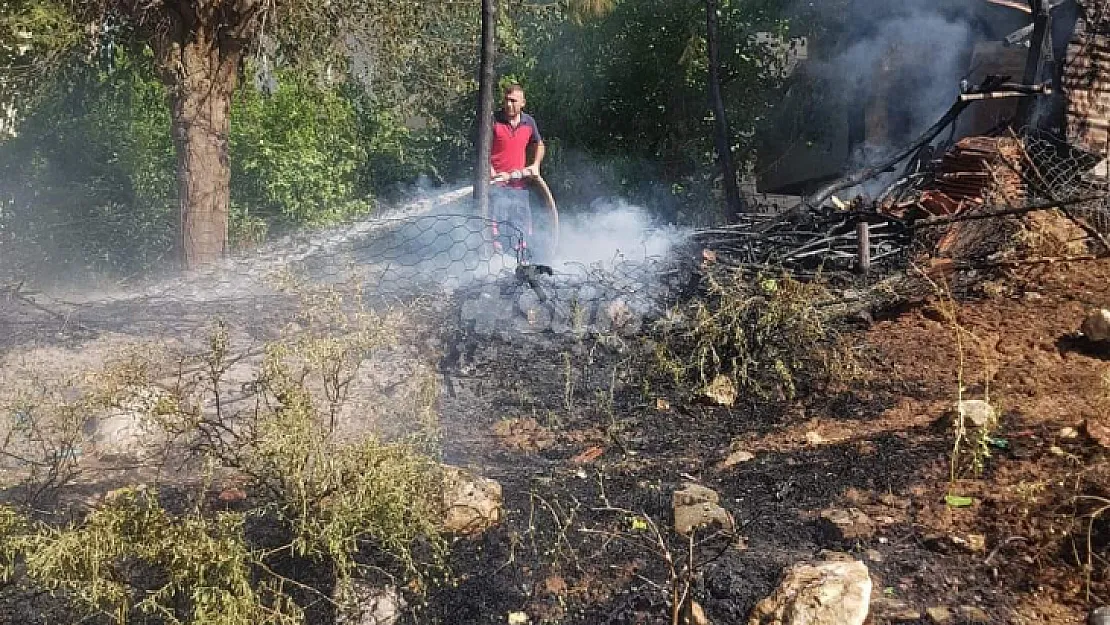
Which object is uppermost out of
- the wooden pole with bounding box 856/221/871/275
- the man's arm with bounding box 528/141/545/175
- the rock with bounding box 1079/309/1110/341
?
the man's arm with bounding box 528/141/545/175

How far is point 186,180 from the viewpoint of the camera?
7.89 m

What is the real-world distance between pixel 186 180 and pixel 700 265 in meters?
4.49

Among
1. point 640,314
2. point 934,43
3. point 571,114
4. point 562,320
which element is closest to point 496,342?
point 562,320

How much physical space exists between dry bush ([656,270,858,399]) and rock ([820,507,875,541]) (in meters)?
1.35

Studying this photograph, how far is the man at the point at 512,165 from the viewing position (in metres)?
7.81

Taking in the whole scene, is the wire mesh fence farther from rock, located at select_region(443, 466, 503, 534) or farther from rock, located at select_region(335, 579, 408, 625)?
rock, located at select_region(335, 579, 408, 625)

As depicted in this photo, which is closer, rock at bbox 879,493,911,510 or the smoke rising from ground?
rock at bbox 879,493,911,510

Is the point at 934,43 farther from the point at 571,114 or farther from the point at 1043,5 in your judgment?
the point at 571,114

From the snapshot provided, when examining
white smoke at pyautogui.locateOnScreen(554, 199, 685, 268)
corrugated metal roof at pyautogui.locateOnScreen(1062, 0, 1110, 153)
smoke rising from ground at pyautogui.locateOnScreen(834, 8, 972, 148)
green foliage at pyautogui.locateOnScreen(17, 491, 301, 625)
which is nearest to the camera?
green foliage at pyautogui.locateOnScreen(17, 491, 301, 625)

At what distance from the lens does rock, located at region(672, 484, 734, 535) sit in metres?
3.43

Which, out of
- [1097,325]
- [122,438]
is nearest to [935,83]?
[1097,325]

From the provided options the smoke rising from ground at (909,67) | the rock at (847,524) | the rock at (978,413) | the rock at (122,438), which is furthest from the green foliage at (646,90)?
the rock at (847,524)

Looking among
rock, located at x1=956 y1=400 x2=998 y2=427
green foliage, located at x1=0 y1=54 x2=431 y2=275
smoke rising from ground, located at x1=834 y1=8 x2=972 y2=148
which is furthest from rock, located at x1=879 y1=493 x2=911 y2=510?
smoke rising from ground, located at x1=834 y1=8 x2=972 y2=148

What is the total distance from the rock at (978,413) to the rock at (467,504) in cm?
191
